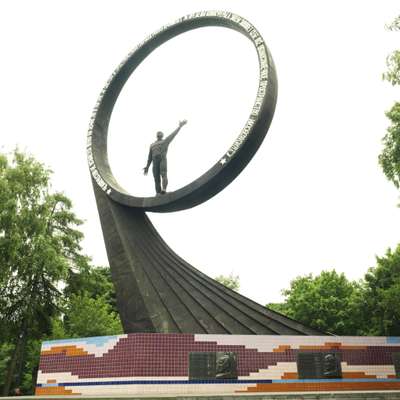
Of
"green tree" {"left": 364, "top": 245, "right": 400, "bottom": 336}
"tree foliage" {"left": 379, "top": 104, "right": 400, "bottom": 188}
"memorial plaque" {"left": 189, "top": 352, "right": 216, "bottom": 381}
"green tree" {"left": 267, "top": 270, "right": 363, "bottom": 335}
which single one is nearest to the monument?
"memorial plaque" {"left": 189, "top": 352, "right": 216, "bottom": 381}

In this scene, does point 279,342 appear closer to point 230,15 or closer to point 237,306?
point 237,306

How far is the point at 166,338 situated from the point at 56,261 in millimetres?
11499

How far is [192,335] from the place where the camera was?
993cm

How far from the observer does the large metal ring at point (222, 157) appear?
37.0 ft

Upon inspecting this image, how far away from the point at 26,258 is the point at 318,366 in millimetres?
13210

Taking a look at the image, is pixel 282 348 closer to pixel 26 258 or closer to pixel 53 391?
pixel 53 391

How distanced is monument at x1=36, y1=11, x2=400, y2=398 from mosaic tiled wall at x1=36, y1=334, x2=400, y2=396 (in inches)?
0.8

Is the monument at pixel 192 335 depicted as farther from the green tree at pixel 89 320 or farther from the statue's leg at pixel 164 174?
the green tree at pixel 89 320

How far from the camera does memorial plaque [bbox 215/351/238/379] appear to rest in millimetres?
9680

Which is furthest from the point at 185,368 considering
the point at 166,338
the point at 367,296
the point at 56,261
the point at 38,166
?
the point at 367,296

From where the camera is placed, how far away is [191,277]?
40.0 ft

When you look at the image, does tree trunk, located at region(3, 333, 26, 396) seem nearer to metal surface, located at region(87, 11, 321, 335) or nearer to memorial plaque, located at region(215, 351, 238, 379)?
metal surface, located at region(87, 11, 321, 335)

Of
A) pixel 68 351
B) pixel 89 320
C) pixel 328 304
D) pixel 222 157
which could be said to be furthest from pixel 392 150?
pixel 328 304

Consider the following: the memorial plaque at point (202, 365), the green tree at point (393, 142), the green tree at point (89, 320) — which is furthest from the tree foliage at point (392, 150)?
the green tree at point (89, 320)
